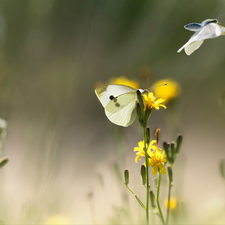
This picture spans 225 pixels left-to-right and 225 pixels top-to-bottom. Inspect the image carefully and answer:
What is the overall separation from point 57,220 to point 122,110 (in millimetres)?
256

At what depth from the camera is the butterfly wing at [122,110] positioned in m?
0.24

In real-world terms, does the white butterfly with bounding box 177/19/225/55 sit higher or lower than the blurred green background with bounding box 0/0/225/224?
lower

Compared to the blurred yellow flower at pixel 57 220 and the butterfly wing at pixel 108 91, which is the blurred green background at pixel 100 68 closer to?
the blurred yellow flower at pixel 57 220

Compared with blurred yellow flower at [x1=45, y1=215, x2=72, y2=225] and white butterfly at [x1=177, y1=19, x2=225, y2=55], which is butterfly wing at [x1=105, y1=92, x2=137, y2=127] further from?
blurred yellow flower at [x1=45, y1=215, x2=72, y2=225]

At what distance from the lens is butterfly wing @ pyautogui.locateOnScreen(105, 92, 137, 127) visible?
244mm

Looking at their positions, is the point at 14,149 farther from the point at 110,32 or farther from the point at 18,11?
the point at 110,32

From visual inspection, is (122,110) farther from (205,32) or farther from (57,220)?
(57,220)

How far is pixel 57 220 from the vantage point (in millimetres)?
376

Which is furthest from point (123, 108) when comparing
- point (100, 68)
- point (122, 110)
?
point (100, 68)

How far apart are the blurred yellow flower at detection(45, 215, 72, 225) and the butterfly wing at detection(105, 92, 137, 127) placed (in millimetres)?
233

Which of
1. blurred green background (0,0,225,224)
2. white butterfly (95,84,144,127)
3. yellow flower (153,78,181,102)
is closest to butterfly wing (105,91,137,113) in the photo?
white butterfly (95,84,144,127)

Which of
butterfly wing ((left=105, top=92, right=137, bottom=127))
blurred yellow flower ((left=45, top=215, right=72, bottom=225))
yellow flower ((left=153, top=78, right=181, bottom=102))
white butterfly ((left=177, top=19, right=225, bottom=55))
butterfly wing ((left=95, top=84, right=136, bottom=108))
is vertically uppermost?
yellow flower ((left=153, top=78, right=181, bottom=102))

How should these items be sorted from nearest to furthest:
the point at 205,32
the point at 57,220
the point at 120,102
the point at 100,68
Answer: the point at 205,32, the point at 120,102, the point at 57,220, the point at 100,68

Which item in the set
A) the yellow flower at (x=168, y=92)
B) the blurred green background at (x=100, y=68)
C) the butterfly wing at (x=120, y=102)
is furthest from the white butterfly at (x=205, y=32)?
the blurred green background at (x=100, y=68)
